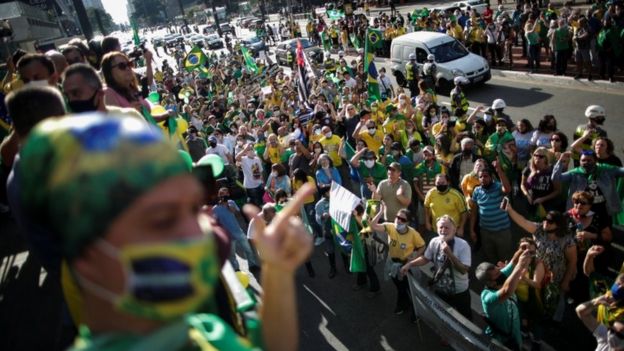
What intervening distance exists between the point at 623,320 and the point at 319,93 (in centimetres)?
1084

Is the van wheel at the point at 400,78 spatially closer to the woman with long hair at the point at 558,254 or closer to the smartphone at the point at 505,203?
the smartphone at the point at 505,203

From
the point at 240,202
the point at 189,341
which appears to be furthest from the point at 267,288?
the point at 240,202

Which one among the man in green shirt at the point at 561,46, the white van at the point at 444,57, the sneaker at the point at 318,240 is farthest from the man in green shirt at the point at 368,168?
the man in green shirt at the point at 561,46

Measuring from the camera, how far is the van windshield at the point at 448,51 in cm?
1708

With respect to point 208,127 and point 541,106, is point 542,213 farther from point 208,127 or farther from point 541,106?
point 208,127

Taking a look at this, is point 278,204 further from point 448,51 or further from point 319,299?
point 448,51

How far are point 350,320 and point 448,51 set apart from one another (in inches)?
533

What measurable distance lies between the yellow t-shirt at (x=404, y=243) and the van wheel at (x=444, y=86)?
1201 centimetres

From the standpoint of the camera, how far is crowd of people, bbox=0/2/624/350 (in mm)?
1033

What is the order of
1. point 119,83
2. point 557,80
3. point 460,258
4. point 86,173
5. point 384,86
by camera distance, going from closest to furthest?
point 86,173 < point 119,83 < point 460,258 < point 384,86 < point 557,80

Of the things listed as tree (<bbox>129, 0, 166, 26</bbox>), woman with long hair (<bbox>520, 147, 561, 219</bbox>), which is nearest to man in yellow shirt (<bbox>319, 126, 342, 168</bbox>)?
woman with long hair (<bbox>520, 147, 561, 219</bbox>)

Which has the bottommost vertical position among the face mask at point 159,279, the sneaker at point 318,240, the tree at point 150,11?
the sneaker at point 318,240

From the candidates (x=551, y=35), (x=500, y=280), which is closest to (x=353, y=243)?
(x=500, y=280)

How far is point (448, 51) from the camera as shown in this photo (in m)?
17.3
